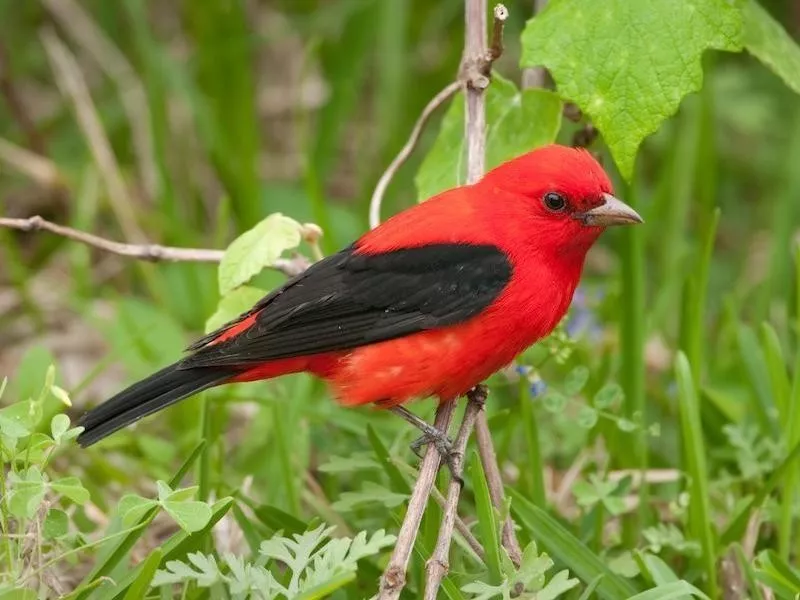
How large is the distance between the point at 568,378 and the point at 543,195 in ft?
1.60

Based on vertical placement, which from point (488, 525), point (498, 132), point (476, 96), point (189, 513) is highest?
point (476, 96)

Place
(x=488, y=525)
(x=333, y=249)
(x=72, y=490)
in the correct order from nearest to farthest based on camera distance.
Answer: (x=72, y=490)
(x=488, y=525)
(x=333, y=249)

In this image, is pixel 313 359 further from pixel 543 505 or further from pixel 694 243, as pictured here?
pixel 694 243

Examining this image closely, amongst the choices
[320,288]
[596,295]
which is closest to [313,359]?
[320,288]

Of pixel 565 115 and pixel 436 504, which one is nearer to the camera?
pixel 436 504

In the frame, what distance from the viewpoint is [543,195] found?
2.99m

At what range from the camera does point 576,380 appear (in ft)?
10.2

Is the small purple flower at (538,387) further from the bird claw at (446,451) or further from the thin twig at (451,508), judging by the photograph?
the bird claw at (446,451)

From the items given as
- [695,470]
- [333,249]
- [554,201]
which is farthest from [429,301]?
[333,249]

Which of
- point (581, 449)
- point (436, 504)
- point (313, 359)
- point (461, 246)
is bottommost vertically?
point (581, 449)

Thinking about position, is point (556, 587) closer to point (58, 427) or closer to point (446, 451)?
point (446, 451)

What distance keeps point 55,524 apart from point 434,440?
0.81 meters

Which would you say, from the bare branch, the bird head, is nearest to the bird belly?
the bare branch

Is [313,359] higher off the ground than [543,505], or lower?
higher
